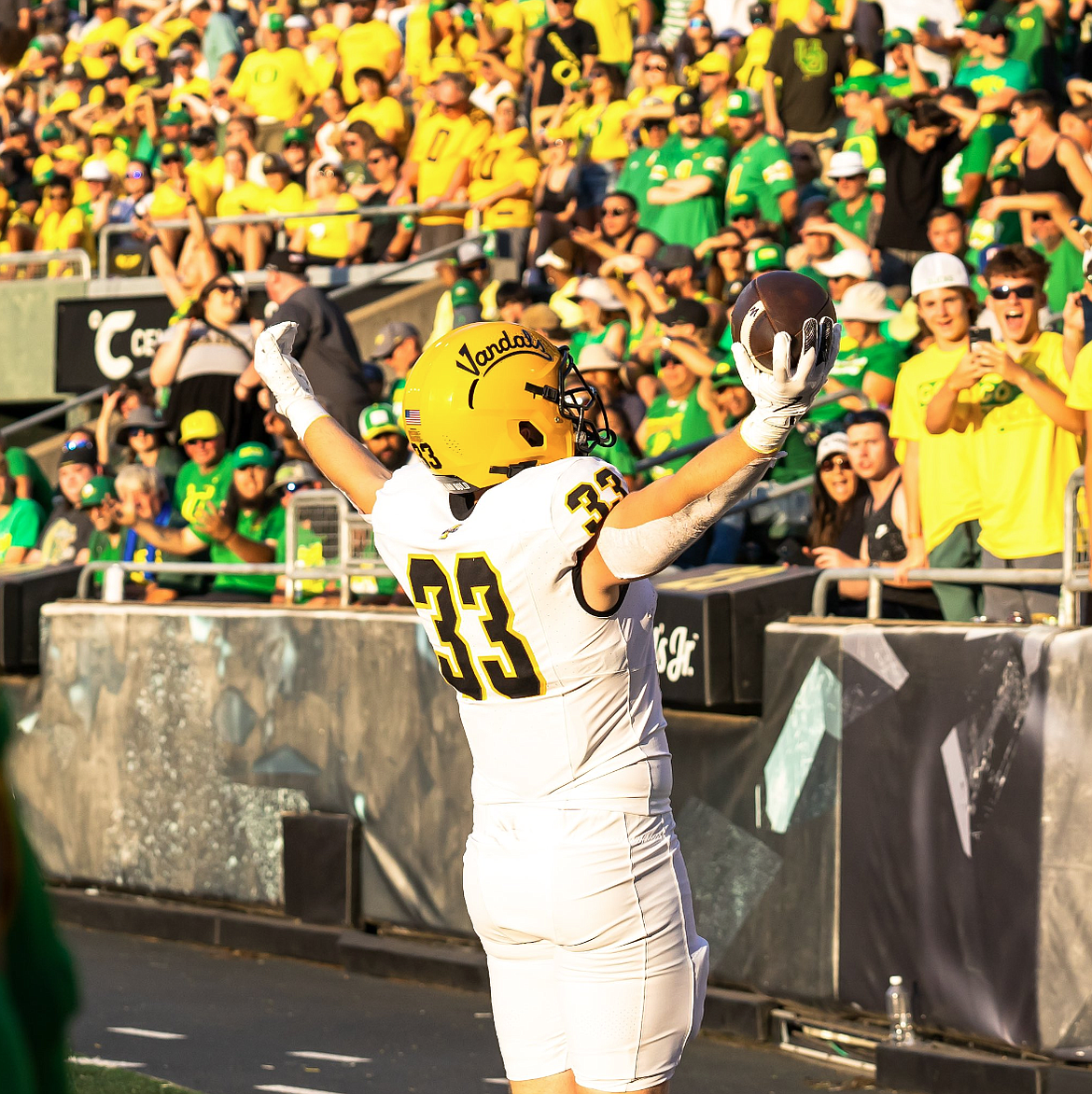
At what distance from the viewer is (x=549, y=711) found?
383 cm

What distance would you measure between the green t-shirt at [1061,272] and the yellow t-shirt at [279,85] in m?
8.92

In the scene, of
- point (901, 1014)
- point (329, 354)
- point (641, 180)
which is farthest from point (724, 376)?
point (901, 1014)

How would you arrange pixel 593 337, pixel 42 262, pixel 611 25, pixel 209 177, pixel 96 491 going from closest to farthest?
pixel 593 337 < pixel 96 491 < pixel 611 25 < pixel 209 177 < pixel 42 262

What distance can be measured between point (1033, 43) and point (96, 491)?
6.30m

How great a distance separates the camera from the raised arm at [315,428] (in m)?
4.40

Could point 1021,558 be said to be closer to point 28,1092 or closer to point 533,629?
point 533,629

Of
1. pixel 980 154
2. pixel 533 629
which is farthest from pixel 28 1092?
pixel 980 154

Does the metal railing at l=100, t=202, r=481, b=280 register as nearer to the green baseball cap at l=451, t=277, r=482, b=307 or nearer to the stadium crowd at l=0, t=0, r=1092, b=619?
the stadium crowd at l=0, t=0, r=1092, b=619

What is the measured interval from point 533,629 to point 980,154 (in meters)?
7.90

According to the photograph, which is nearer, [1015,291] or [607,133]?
[1015,291]

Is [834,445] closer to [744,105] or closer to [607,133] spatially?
[744,105]

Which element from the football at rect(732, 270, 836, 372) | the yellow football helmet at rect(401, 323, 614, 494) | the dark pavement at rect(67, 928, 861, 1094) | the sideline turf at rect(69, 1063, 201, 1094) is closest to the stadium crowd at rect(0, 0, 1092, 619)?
the yellow football helmet at rect(401, 323, 614, 494)

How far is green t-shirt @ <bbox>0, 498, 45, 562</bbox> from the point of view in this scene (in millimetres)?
12766

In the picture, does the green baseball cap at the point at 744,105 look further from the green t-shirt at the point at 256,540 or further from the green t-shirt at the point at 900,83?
the green t-shirt at the point at 256,540
